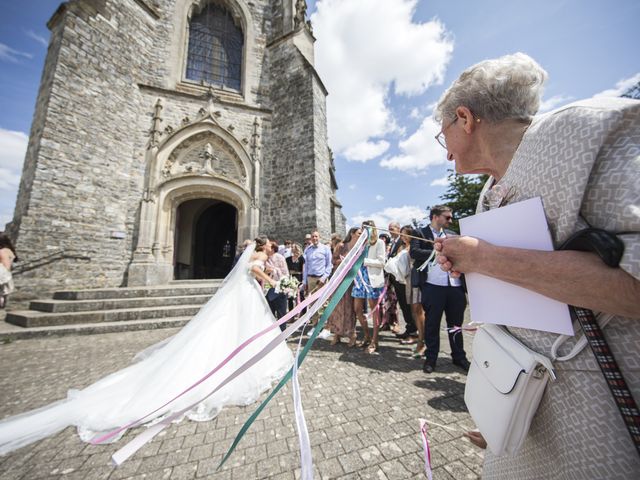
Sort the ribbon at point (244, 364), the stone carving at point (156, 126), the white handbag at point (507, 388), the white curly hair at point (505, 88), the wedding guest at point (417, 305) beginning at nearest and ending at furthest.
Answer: the white handbag at point (507, 388) < the white curly hair at point (505, 88) < the ribbon at point (244, 364) < the wedding guest at point (417, 305) < the stone carving at point (156, 126)

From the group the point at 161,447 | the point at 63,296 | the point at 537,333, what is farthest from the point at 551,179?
the point at 63,296

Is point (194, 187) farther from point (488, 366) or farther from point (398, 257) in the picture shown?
point (488, 366)

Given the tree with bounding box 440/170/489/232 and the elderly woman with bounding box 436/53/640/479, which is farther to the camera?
the tree with bounding box 440/170/489/232

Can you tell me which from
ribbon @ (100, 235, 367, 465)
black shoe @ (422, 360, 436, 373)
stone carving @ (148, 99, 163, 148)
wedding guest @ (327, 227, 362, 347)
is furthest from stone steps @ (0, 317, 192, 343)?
stone carving @ (148, 99, 163, 148)

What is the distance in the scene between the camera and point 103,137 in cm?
847

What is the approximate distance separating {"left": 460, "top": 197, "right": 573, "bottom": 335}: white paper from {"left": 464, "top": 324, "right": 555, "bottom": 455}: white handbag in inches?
3.2

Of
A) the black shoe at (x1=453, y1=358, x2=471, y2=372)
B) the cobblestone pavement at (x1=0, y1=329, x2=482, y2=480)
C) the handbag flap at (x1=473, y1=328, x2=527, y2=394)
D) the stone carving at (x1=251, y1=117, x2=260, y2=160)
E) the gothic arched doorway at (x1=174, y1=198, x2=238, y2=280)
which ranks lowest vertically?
the cobblestone pavement at (x1=0, y1=329, x2=482, y2=480)

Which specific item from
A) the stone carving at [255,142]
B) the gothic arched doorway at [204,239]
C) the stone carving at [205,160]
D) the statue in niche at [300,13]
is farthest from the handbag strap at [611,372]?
the statue in niche at [300,13]

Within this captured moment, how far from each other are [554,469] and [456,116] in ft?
4.42

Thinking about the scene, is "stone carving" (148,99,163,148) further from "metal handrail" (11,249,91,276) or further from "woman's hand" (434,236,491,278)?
"woman's hand" (434,236,491,278)

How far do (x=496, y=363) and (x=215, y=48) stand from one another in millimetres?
15716

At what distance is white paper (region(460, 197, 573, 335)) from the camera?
0.76 m

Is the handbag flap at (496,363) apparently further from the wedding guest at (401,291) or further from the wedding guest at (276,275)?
the wedding guest at (276,275)

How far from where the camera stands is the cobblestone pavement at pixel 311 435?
1.75 m
